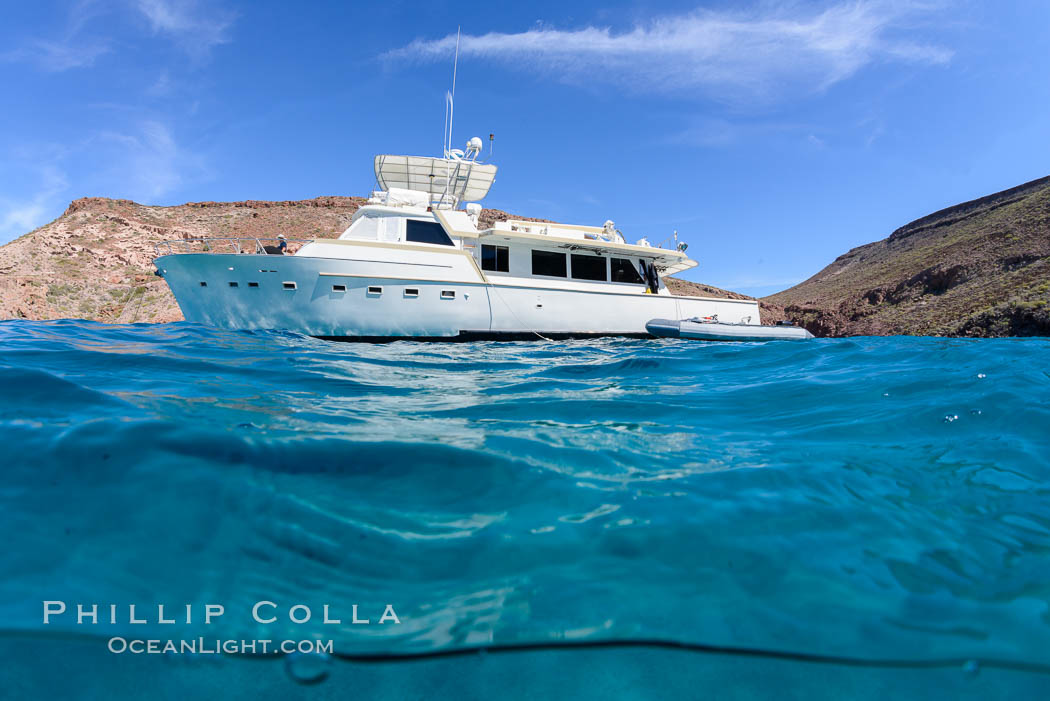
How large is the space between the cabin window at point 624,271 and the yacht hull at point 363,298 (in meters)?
1.31

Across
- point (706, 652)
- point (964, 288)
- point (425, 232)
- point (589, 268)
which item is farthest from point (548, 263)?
point (964, 288)

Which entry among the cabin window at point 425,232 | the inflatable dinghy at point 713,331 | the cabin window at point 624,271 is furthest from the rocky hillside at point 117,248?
the inflatable dinghy at point 713,331

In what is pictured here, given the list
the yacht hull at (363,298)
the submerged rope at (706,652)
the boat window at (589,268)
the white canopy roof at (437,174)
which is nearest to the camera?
the submerged rope at (706,652)

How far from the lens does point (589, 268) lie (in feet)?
35.0

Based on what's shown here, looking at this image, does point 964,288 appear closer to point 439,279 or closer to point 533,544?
point 439,279

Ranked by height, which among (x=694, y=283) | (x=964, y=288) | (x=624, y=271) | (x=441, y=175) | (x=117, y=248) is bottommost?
(x=624, y=271)

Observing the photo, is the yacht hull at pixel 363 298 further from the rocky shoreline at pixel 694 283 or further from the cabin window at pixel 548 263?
the rocky shoreline at pixel 694 283

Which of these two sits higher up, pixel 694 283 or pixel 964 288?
pixel 694 283

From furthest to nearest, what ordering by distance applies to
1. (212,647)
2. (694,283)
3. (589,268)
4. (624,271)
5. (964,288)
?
1. (694,283)
2. (964,288)
3. (624,271)
4. (589,268)
5. (212,647)

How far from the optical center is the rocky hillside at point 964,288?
1638 centimetres

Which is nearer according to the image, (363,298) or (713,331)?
(363,298)

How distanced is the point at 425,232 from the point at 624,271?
4837mm

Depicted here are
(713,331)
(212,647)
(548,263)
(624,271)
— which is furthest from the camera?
(624,271)

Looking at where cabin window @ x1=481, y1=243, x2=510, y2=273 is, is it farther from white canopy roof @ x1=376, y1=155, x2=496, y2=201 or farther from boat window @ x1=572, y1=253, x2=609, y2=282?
white canopy roof @ x1=376, y1=155, x2=496, y2=201
